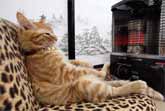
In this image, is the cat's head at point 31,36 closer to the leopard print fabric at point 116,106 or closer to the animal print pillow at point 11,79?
the animal print pillow at point 11,79

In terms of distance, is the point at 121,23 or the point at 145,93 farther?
the point at 121,23

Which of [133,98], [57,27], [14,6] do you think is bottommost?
[133,98]

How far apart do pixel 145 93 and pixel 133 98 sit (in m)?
0.11

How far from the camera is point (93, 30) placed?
5.14ft

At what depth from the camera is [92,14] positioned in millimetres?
1536

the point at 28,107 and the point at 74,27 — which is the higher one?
the point at 74,27

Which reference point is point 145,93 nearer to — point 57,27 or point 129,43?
point 129,43

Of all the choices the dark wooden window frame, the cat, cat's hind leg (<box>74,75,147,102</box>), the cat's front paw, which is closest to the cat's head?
the cat

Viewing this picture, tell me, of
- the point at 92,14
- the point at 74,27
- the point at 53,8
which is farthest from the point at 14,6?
the point at 92,14

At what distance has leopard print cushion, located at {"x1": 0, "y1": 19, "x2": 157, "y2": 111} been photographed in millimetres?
484

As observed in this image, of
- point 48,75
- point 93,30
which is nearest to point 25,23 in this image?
point 48,75

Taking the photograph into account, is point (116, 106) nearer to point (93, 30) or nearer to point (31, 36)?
point (31, 36)

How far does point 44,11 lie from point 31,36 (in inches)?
25.0

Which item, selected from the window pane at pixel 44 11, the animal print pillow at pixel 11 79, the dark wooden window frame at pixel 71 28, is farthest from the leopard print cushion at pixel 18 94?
the dark wooden window frame at pixel 71 28
